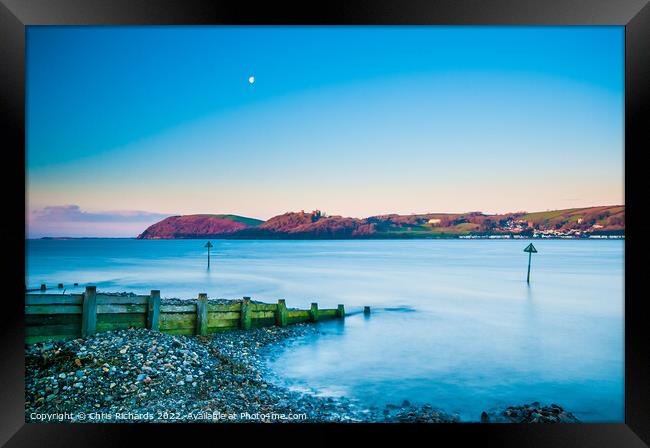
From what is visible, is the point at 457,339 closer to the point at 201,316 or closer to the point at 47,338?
the point at 201,316

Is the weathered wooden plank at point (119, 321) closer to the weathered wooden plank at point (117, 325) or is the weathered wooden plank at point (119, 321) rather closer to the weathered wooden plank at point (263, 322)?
the weathered wooden plank at point (117, 325)

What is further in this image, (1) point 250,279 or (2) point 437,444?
(1) point 250,279

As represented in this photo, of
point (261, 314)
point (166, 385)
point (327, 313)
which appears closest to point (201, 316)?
point (261, 314)

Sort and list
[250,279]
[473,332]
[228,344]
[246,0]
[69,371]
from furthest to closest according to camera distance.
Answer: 1. [250,279]
2. [473,332]
3. [228,344]
4. [69,371]
5. [246,0]

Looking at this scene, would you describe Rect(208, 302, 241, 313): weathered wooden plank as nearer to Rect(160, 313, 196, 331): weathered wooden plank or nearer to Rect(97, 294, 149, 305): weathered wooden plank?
Rect(160, 313, 196, 331): weathered wooden plank

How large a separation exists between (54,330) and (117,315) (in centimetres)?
49

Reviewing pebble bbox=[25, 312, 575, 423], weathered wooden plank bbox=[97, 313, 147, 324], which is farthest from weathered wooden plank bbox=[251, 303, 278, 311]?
weathered wooden plank bbox=[97, 313, 147, 324]

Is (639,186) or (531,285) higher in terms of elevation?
→ (639,186)

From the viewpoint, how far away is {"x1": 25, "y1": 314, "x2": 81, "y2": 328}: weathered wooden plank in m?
3.43

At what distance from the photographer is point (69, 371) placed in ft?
10.3

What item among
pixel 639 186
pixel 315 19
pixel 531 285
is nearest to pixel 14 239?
pixel 315 19

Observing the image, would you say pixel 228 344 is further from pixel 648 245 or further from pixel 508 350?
pixel 648 245

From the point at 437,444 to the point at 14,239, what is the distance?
312 centimetres

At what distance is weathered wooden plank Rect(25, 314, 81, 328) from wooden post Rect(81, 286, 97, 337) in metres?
0.06
